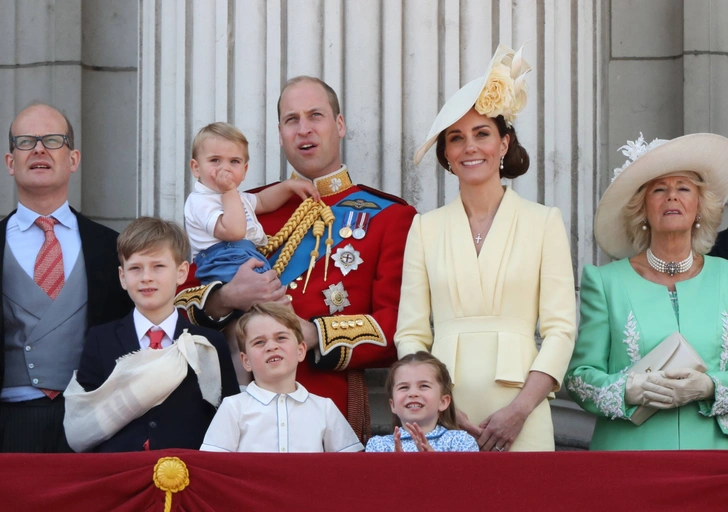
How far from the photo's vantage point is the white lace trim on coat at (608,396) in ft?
13.4

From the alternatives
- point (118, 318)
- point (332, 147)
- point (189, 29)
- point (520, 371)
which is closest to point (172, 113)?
point (189, 29)

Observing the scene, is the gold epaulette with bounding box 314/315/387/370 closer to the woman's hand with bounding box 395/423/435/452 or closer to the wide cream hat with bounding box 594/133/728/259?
the woman's hand with bounding box 395/423/435/452

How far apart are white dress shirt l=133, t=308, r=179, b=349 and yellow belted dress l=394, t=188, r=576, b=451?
71 cm

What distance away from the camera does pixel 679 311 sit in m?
4.27

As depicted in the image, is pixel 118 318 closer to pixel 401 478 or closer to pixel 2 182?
pixel 401 478

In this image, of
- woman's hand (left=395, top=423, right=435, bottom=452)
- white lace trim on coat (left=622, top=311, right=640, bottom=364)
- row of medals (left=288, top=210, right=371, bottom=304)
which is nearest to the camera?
woman's hand (left=395, top=423, right=435, bottom=452)

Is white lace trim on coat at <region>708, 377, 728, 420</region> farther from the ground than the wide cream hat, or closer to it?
closer to it

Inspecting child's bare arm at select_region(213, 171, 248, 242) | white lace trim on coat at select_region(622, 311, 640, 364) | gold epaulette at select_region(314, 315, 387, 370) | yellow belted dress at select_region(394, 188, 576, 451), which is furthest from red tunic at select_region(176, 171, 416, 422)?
white lace trim on coat at select_region(622, 311, 640, 364)

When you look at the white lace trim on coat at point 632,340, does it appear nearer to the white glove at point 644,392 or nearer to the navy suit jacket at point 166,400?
the white glove at point 644,392

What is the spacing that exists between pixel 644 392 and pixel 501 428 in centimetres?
46

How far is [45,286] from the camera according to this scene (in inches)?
168

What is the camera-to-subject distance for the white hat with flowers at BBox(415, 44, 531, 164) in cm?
425

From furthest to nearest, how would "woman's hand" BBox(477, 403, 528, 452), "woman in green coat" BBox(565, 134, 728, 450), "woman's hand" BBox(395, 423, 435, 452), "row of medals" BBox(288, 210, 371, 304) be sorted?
1. "row of medals" BBox(288, 210, 371, 304)
2. "woman in green coat" BBox(565, 134, 728, 450)
3. "woman's hand" BBox(477, 403, 528, 452)
4. "woman's hand" BBox(395, 423, 435, 452)

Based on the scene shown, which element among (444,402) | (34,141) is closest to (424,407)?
(444,402)
